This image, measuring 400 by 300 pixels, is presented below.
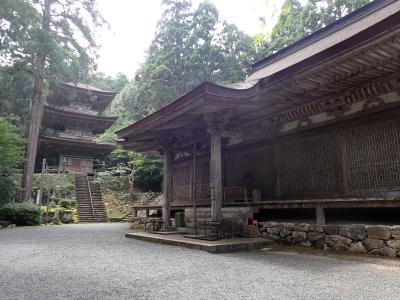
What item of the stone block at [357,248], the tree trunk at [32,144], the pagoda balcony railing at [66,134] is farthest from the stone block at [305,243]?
the pagoda balcony railing at [66,134]

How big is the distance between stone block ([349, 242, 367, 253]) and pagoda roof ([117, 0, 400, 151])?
10.8ft

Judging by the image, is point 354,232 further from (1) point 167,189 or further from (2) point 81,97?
(2) point 81,97

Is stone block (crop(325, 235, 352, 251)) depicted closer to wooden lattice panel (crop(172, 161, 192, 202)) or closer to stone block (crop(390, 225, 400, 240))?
stone block (crop(390, 225, 400, 240))

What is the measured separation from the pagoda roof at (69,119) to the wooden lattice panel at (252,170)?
23.5 metres

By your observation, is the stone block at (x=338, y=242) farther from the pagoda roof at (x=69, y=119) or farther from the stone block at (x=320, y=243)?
the pagoda roof at (x=69, y=119)

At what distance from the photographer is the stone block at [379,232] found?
18.9ft

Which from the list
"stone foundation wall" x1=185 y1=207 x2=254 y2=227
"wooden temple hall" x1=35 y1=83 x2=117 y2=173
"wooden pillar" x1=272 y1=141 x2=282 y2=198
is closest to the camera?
"stone foundation wall" x1=185 y1=207 x2=254 y2=227

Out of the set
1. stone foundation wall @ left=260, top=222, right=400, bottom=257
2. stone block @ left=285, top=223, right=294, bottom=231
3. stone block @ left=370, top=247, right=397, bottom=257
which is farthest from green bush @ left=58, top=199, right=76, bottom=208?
stone block @ left=370, top=247, right=397, bottom=257

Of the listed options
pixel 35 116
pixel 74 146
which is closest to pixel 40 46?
pixel 35 116

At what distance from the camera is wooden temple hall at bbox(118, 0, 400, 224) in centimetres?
614

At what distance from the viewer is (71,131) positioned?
3167 cm

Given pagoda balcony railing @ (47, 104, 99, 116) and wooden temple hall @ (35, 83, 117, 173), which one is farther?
pagoda balcony railing @ (47, 104, 99, 116)

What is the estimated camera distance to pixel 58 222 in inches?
Answer: 715

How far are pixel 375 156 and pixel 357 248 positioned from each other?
7.00 feet
